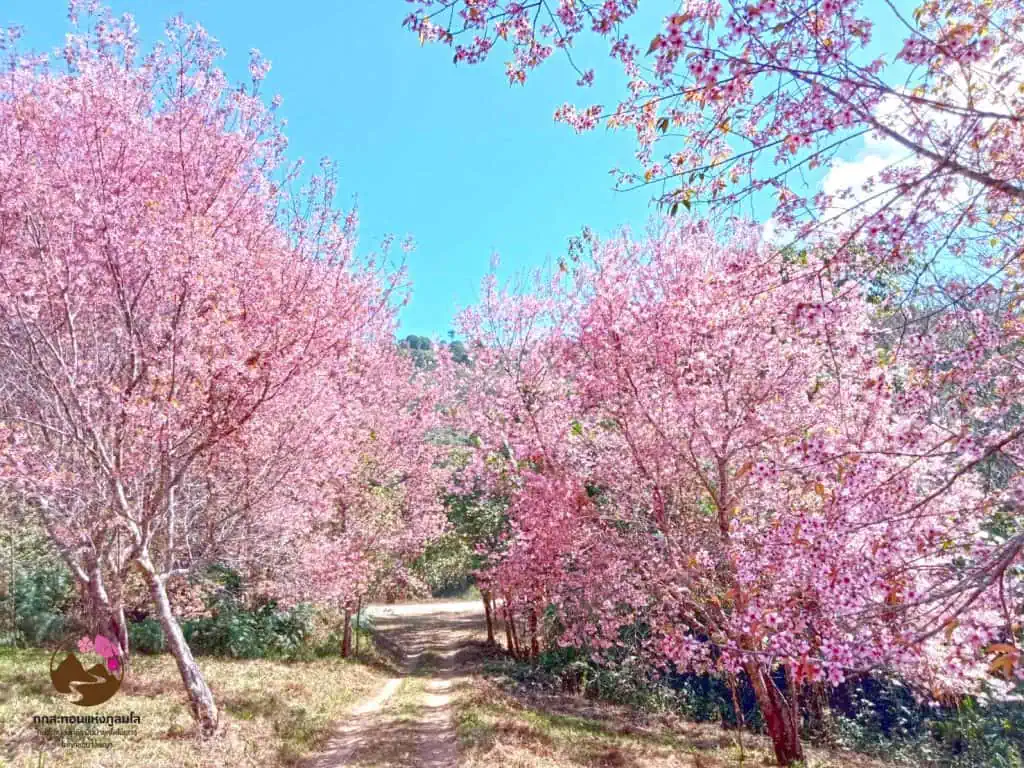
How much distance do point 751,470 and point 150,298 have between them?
21.1 ft

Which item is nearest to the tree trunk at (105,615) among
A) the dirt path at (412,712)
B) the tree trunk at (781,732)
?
the dirt path at (412,712)

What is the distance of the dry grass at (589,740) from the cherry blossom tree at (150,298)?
3626mm

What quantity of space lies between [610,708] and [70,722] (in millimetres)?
8954

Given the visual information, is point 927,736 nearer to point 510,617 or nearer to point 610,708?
point 610,708

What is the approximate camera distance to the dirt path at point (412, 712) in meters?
7.55

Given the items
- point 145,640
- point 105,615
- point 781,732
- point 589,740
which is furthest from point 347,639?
point 781,732

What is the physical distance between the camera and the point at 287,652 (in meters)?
14.6

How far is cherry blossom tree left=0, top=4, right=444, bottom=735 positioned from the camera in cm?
613

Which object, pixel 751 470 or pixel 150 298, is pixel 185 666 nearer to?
pixel 150 298

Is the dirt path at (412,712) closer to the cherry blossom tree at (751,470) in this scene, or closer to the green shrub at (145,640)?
the cherry blossom tree at (751,470)

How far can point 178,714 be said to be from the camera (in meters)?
7.82

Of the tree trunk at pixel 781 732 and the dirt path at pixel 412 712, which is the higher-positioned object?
the tree trunk at pixel 781 732

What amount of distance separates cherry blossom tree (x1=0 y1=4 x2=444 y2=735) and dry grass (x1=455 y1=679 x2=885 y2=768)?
11.9ft

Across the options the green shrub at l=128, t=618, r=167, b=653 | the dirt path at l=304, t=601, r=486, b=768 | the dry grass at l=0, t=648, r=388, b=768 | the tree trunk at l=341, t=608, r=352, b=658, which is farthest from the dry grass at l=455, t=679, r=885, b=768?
the green shrub at l=128, t=618, r=167, b=653
